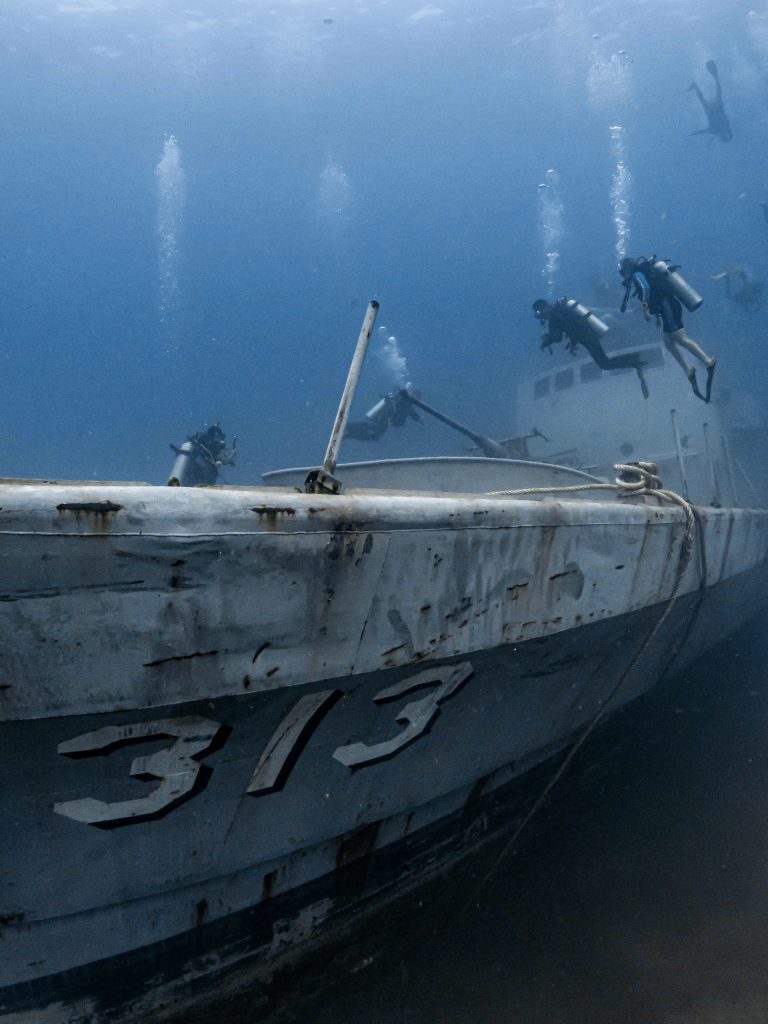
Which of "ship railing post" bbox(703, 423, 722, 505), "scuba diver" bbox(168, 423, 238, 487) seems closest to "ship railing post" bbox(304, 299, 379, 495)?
"ship railing post" bbox(703, 423, 722, 505)

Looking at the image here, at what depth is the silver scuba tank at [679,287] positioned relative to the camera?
21.1ft

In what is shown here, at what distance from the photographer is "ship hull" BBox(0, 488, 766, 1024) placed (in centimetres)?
113

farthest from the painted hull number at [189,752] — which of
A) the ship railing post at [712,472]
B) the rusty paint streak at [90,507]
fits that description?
the ship railing post at [712,472]

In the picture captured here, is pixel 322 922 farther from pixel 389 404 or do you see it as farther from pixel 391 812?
pixel 389 404

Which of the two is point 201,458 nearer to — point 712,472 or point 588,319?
point 588,319

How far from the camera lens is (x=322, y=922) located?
179 centimetres

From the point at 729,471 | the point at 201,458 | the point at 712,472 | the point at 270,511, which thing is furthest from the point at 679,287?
the point at 270,511

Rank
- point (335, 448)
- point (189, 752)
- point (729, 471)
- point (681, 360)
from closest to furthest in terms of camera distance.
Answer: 1. point (189, 752)
2. point (335, 448)
3. point (681, 360)
4. point (729, 471)

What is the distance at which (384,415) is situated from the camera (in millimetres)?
7738

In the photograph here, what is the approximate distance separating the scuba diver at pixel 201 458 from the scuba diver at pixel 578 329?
4497mm

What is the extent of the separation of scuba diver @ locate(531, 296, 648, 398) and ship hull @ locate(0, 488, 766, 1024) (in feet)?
20.7

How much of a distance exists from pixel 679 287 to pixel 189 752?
7062 millimetres

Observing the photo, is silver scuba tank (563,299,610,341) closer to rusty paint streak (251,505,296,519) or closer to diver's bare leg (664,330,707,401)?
diver's bare leg (664,330,707,401)

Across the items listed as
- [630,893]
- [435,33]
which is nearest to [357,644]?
[630,893]
